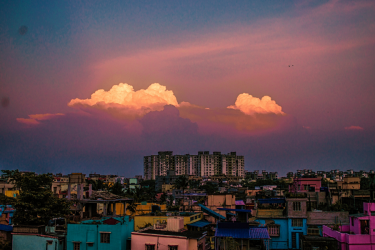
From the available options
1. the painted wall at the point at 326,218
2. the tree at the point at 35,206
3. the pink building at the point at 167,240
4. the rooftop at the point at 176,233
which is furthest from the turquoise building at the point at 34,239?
the painted wall at the point at 326,218

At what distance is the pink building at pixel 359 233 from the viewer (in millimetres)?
24688

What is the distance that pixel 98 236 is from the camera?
23.3 m

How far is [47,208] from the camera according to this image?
2817cm

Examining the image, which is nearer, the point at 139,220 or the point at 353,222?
the point at 353,222

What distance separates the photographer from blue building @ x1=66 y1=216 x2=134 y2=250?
23188 mm

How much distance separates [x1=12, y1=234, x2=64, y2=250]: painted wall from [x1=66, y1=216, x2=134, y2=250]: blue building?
2.54 feet

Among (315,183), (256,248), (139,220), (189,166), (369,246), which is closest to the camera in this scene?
(369,246)

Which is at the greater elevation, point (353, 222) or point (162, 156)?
point (162, 156)

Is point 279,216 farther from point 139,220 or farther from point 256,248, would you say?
point 139,220

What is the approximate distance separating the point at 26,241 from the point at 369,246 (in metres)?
21.9

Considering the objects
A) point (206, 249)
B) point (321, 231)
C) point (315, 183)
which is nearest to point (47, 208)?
point (206, 249)

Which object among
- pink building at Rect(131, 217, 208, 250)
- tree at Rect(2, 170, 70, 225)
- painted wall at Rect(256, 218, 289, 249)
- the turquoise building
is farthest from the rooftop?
painted wall at Rect(256, 218, 289, 249)

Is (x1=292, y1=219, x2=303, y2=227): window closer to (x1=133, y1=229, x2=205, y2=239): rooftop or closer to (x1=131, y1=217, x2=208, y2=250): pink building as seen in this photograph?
(x1=131, y1=217, x2=208, y2=250): pink building

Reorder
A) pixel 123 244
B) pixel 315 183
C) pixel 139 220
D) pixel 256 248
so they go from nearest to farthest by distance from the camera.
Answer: pixel 123 244 → pixel 256 248 → pixel 139 220 → pixel 315 183
